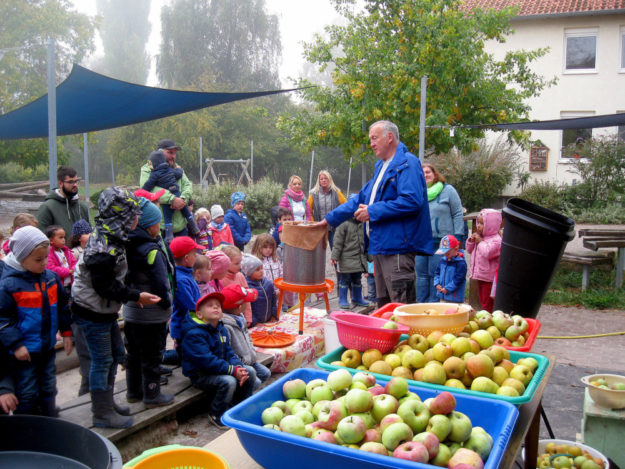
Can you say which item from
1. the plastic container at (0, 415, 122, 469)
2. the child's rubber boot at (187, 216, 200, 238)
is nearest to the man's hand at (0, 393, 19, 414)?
the plastic container at (0, 415, 122, 469)

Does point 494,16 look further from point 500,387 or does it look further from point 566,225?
point 500,387

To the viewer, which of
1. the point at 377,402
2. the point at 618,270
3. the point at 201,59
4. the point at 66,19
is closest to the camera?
the point at 377,402

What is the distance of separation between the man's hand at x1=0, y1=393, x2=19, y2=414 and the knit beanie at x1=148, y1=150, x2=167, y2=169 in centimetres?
412

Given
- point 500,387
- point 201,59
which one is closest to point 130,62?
point 201,59

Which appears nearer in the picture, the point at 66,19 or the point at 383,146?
the point at 383,146

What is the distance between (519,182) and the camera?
1894cm

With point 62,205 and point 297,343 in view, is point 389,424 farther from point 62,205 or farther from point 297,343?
point 62,205

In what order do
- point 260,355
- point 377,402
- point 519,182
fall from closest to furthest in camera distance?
point 377,402, point 260,355, point 519,182

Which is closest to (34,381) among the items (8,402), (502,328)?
(8,402)

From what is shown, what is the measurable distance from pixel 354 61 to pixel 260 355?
26.4 ft

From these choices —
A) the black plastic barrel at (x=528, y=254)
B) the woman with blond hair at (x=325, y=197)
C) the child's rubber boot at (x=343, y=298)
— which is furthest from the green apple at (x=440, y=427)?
the woman with blond hair at (x=325, y=197)

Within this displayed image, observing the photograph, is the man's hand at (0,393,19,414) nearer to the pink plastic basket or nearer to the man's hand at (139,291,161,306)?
the man's hand at (139,291,161,306)

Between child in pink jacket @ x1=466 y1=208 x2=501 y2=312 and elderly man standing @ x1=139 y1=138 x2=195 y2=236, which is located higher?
elderly man standing @ x1=139 y1=138 x2=195 y2=236

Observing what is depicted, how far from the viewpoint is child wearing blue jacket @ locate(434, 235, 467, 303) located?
5.84 m
